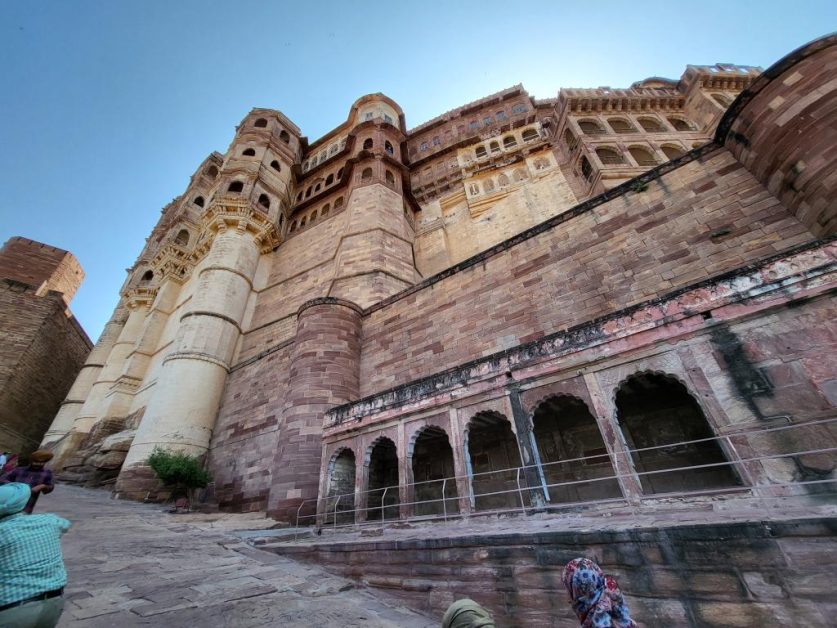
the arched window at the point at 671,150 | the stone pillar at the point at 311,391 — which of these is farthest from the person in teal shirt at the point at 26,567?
the arched window at the point at 671,150

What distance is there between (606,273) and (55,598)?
33.2ft

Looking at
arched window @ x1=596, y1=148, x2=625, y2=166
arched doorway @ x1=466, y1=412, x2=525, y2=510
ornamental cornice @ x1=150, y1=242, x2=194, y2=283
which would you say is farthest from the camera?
ornamental cornice @ x1=150, y1=242, x2=194, y2=283

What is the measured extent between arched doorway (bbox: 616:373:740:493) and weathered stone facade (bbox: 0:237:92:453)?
29104mm

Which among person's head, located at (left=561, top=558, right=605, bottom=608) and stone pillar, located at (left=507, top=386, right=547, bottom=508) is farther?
stone pillar, located at (left=507, top=386, right=547, bottom=508)

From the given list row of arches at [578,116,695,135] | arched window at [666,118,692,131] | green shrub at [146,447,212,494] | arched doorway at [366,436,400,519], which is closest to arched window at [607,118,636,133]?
row of arches at [578,116,695,135]

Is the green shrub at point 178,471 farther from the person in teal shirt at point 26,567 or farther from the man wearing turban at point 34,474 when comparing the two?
the person in teal shirt at point 26,567

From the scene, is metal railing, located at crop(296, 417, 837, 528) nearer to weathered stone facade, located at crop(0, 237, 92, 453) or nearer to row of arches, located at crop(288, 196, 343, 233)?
row of arches, located at crop(288, 196, 343, 233)

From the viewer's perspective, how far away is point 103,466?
16109mm

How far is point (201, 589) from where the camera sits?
387cm

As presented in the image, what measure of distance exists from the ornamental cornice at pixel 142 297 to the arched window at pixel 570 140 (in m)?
29.5

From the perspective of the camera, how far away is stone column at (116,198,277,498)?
14.1 m

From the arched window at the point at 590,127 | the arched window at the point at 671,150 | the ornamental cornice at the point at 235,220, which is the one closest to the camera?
the arched window at the point at 671,150

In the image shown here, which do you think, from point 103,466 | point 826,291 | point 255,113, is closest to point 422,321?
point 826,291

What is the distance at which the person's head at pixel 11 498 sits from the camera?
2131 mm
